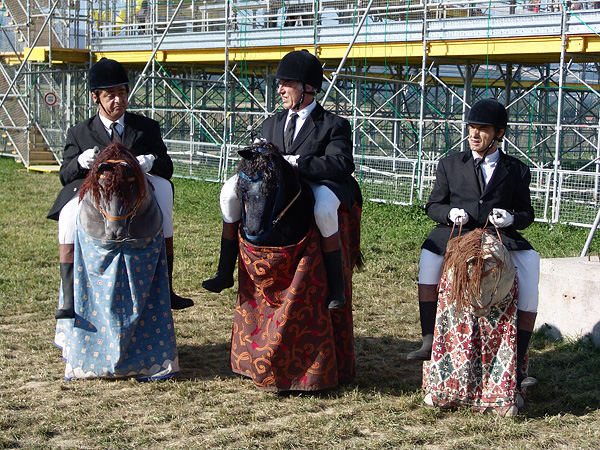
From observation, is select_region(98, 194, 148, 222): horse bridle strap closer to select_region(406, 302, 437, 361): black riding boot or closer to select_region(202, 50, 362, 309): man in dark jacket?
select_region(202, 50, 362, 309): man in dark jacket

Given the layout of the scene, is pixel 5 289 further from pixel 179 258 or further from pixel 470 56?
pixel 470 56

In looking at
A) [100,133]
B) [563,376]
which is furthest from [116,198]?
[563,376]

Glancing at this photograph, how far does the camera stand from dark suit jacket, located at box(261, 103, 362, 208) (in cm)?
411

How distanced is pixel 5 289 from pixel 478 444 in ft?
14.1

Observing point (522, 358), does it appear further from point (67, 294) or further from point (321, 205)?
point (67, 294)

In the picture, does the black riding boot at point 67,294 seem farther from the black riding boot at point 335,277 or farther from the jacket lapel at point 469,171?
the jacket lapel at point 469,171

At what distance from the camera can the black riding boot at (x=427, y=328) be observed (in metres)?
4.10

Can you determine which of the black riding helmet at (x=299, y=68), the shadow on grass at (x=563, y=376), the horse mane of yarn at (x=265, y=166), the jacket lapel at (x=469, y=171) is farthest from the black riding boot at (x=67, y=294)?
the shadow on grass at (x=563, y=376)

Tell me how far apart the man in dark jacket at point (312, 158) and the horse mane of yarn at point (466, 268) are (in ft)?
2.06

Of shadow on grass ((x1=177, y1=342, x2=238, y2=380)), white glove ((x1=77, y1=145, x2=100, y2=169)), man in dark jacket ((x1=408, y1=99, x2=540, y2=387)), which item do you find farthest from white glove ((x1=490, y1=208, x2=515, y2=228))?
white glove ((x1=77, y1=145, x2=100, y2=169))

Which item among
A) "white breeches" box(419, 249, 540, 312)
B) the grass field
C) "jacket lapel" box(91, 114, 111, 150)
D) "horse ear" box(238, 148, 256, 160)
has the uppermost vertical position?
"jacket lapel" box(91, 114, 111, 150)

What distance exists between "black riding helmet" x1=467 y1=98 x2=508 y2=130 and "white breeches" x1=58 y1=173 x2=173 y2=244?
176 centimetres

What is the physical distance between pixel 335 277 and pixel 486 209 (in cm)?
87

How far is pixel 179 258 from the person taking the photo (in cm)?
775
